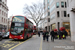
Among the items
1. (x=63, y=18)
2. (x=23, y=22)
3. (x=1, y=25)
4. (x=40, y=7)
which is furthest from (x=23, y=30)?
(x=40, y=7)

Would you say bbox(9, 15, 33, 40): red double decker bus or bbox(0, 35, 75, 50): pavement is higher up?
bbox(9, 15, 33, 40): red double decker bus

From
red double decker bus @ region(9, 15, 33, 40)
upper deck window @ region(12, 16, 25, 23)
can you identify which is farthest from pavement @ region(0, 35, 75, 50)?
upper deck window @ region(12, 16, 25, 23)

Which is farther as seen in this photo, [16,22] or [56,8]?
[56,8]

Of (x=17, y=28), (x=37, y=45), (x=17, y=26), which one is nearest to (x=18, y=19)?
(x=17, y=26)

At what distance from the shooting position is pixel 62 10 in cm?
3256

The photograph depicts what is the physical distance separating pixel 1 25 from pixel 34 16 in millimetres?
15342

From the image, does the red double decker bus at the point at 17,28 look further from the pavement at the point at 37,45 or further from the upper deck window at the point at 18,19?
the pavement at the point at 37,45

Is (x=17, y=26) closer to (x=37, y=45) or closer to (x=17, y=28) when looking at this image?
(x=17, y=28)

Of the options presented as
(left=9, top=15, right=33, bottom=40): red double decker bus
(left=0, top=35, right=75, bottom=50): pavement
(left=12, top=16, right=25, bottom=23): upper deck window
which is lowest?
(left=0, top=35, right=75, bottom=50): pavement

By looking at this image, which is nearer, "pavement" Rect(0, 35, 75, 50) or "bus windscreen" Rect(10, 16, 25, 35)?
"pavement" Rect(0, 35, 75, 50)

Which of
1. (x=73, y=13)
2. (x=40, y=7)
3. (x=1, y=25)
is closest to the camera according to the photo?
(x=73, y=13)

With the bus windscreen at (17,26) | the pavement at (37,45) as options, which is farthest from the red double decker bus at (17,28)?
the pavement at (37,45)

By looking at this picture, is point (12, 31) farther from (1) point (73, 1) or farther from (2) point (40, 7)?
(2) point (40, 7)

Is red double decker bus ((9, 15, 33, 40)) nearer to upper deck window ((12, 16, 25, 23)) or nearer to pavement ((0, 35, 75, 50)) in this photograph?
upper deck window ((12, 16, 25, 23))
